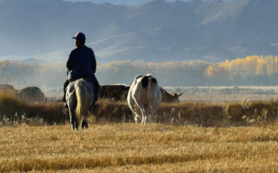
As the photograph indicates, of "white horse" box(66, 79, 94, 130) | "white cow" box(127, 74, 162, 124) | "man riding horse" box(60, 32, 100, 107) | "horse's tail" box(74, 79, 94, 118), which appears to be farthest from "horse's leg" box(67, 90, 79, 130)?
"white cow" box(127, 74, 162, 124)

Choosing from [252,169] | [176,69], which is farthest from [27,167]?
[176,69]

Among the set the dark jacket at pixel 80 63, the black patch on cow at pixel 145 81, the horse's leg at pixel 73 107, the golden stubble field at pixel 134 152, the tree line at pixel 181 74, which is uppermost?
the tree line at pixel 181 74

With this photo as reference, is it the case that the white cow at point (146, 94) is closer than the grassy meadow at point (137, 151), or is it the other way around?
the grassy meadow at point (137, 151)

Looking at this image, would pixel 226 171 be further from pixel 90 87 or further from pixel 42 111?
pixel 42 111

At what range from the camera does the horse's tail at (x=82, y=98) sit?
29.1ft

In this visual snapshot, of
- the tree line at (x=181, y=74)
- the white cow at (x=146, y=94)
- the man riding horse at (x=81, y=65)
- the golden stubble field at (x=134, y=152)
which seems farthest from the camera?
the tree line at (x=181, y=74)

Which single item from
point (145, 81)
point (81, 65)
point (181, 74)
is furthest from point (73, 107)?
point (181, 74)

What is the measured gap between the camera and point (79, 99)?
890 centimetres

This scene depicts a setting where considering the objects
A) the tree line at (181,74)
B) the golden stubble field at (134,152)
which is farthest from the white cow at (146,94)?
the tree line at (181,74)

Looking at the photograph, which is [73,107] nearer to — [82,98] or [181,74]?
[82,98]

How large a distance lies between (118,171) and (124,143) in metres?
2.06

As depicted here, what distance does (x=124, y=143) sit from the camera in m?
6.98

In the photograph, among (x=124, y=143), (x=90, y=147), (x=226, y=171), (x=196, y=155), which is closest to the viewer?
(x=226, y=171)

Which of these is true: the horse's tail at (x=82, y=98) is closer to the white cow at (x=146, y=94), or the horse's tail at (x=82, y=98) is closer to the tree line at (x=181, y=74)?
the white cow at (x=146, y=94)
